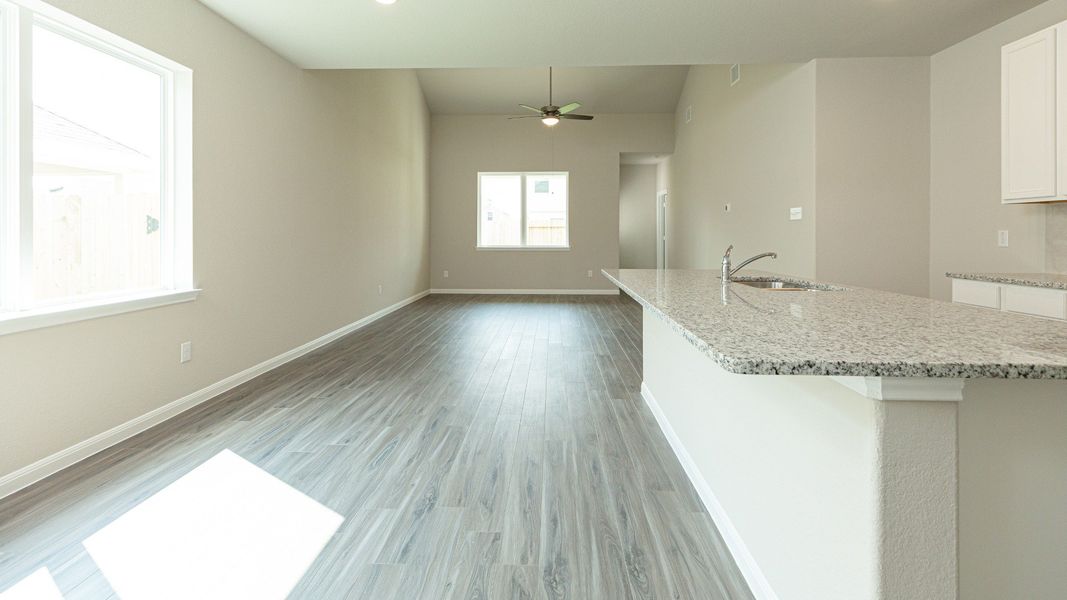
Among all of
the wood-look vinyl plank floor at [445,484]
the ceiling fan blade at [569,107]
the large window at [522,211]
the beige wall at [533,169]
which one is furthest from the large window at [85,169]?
the large window at [522,211]

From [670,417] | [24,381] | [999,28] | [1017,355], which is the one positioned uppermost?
[999,28]

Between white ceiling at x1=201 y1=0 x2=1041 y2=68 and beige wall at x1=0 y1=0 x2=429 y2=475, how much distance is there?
1.46ft

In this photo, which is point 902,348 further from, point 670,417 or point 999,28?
point 999,28

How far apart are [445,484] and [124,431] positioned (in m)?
1.83

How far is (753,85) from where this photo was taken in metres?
6.68

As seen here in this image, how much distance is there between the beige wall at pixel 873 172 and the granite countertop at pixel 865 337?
3.68 m

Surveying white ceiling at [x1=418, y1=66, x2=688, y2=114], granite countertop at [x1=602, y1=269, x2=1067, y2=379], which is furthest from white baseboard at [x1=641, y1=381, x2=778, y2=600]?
white ceiling at [x1=418, y1=66, x2=688, y2=114]

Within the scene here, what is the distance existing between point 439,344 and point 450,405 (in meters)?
2.24

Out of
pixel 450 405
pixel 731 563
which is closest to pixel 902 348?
pixel 731 563

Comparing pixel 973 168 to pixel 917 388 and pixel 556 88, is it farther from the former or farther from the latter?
pixel 556 88

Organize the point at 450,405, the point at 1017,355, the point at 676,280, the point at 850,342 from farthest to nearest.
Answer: the point at 450,405, the point at 676,280, the point at 850,342, the point at 1017,355

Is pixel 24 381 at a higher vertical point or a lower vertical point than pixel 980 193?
lower

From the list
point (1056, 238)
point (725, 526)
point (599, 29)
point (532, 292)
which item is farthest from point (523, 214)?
point (725, 526)

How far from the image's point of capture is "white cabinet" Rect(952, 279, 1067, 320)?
302 cm
